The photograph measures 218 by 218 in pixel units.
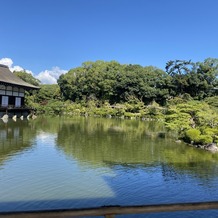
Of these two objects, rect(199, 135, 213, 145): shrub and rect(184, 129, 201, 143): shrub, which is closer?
rect(199, 135, 213, 145): shrub

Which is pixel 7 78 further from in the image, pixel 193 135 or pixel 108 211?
pixel 108 211

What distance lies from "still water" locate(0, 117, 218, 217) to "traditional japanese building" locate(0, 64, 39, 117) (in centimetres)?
1185

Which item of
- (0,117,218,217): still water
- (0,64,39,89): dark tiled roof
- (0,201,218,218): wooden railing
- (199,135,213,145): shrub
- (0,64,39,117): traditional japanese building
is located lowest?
(0,117,218,217): still water

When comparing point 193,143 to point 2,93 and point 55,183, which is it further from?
point 2,93

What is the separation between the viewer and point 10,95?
2538 cm

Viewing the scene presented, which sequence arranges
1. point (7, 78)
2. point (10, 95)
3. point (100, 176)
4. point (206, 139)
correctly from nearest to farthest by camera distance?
point (100, 176)
point (206, 139)
point (7, 78)
point (10, 95)

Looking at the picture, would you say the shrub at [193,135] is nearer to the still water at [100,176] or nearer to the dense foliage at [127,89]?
the still water at [100,176]

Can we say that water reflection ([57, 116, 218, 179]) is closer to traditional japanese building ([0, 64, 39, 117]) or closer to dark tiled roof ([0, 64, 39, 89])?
traditional japanese building ([0, 64, 39, 117])

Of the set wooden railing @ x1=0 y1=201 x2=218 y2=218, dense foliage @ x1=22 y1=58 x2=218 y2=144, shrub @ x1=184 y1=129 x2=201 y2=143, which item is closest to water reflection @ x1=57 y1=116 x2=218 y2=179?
shrub @ x1=184 y1=129 x2=201 y2=143

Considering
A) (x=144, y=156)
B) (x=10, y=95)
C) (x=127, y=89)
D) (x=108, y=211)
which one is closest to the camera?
(x=108, y=211)

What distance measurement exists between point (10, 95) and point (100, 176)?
1985cm

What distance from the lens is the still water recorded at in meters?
6.16

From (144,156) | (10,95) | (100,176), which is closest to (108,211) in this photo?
(100,176)

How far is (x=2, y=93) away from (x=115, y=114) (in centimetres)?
1773
